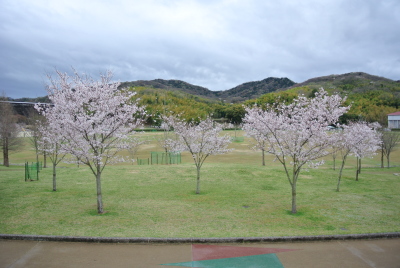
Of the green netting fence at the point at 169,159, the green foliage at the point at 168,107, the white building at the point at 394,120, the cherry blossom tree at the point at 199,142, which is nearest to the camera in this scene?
the cherry blossom tree at the point at 199,142

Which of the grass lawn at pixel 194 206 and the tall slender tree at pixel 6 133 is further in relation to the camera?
the tall slender tree at pixel 6 133

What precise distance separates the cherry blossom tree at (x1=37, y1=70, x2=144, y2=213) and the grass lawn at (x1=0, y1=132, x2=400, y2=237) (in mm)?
2315

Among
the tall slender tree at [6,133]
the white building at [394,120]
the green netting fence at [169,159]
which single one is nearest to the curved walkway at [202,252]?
the green netting fence at [169,159]

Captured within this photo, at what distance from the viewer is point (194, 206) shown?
13.8 meters

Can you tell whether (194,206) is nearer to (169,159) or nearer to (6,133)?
(169,159)

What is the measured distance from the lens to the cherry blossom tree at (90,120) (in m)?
11.8

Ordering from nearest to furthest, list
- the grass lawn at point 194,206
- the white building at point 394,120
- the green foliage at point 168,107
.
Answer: the grass lawn at point 194,206 → the white building at point 394,120 → the green foliage at point 168,107

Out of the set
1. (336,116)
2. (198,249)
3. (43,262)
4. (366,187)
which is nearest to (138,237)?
(198,249)

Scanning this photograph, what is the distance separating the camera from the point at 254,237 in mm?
9031

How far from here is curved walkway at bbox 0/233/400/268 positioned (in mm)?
7602

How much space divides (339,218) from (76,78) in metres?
13.6

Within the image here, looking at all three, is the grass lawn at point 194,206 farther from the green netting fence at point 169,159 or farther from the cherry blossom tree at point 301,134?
the green netting fence at point 169,159

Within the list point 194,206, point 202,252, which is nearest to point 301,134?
point 194,206

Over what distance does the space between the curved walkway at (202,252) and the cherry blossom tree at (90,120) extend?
369 centimetres
